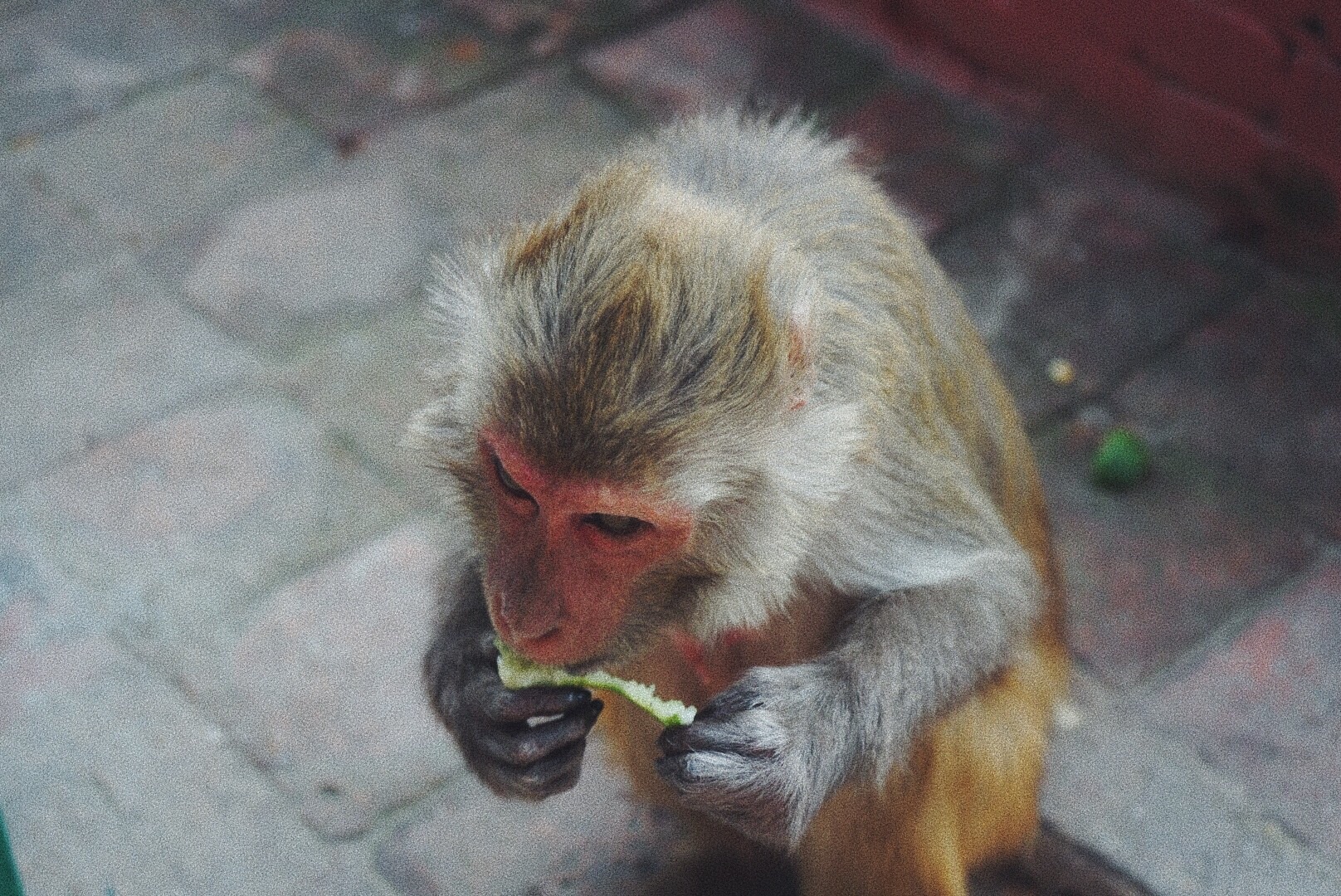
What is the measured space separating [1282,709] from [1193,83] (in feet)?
7.16

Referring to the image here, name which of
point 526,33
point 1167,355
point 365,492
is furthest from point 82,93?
point 1167,355

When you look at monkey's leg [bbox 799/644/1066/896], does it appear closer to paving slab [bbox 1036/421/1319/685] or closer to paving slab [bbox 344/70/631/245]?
paving slab [bbox 1036/421/1319/685]

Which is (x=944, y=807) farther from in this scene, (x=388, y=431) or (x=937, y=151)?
(x=937, y=151)

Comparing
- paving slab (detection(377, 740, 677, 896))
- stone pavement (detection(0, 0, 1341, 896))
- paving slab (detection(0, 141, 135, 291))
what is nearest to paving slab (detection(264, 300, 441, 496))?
stone pavement (detection(0, 0, 1341, 896))

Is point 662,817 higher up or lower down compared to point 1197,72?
lower down

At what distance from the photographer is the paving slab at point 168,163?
5.53 metres

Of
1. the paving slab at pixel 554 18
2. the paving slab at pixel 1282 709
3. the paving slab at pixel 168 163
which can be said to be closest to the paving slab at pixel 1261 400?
the paving slab at pixel 1282 709

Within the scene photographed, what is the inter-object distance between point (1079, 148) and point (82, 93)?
363cm

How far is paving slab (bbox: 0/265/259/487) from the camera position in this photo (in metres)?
4.79

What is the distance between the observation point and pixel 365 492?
454 cm

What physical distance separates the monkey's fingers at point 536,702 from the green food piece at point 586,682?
0.01 m

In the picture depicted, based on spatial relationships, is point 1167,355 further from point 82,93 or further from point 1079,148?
point 82,93

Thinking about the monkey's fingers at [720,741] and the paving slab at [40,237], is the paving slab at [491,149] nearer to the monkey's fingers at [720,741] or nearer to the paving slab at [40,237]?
the paving slab at [40,237]

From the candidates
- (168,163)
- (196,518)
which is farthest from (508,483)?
(168,163)
